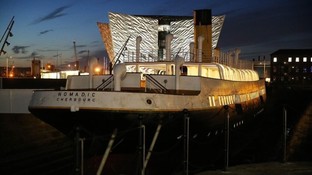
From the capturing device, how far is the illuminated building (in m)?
120

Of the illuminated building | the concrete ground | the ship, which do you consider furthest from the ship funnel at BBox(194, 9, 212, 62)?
the illuminated building

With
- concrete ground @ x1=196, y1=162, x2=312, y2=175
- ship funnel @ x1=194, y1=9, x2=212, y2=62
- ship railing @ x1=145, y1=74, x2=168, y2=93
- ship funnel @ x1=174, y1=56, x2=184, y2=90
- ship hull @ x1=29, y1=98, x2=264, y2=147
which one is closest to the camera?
concrete ground @ x1=196, y1=162, x2=312, y2=175

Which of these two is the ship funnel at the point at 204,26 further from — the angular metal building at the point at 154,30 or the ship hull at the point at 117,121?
the angular metal building at the point at 154,30

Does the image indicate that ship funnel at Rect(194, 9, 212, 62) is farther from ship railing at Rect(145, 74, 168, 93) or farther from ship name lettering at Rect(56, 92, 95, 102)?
ship name lettering at Rect(56, 92, 95, 102)

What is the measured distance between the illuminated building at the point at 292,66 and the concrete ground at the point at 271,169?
11339 centimetres

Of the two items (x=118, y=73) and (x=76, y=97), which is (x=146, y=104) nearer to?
(x=118, y=73)

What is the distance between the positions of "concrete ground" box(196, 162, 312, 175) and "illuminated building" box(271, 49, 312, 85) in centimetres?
11339

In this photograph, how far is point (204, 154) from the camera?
1725 centimetres

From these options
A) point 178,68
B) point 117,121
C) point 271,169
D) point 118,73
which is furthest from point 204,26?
point 271,169

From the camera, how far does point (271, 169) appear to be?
993 cm

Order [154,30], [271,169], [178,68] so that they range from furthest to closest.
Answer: [154,30], [178,68], [271,169]

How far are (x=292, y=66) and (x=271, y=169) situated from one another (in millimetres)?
119098

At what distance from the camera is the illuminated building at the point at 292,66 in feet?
392

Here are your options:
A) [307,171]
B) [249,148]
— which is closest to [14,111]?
[249,148]
